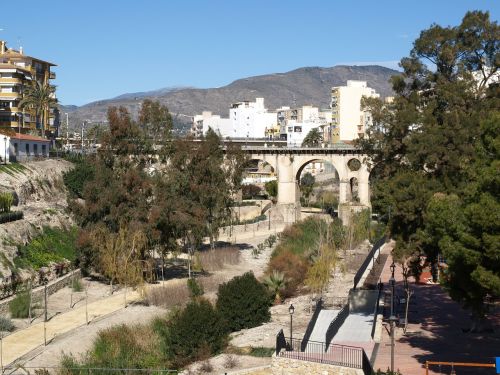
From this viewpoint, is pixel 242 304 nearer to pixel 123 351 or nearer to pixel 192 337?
pixel 192 337

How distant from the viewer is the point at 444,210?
77.6 feet

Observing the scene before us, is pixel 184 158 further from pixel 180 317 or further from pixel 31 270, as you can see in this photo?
pixel 180 317

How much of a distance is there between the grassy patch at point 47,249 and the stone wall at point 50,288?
1722 millimetres

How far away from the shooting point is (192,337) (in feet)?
88.7

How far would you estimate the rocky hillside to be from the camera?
135 feet

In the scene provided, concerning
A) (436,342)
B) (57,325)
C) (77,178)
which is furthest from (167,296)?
(77,178)

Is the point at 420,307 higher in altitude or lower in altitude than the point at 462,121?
lower

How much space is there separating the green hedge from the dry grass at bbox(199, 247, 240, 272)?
472 inches

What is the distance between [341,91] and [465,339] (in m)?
111

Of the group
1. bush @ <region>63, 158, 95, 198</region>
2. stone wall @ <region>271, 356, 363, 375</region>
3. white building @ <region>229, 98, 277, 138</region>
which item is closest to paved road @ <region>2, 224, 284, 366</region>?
stone wall @ <region>271, 356, 363, 375</region>

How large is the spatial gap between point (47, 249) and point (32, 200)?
962 cm

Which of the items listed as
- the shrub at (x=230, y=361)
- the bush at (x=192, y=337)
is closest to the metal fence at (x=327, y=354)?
the shrub at (x=230, y=361)

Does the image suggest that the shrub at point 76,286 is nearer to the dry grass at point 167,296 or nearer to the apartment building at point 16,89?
the dry grass at point 167,296

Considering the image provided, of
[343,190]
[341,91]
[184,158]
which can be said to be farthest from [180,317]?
[341,91]
